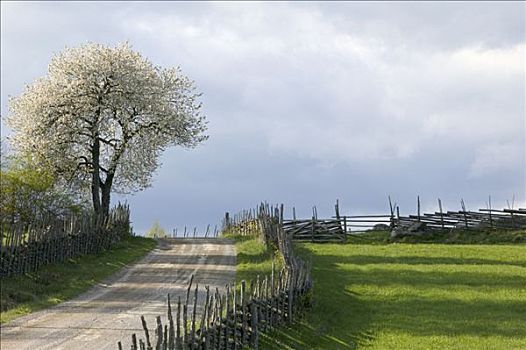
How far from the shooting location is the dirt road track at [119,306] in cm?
1925

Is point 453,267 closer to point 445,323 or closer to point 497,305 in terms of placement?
point 497,305

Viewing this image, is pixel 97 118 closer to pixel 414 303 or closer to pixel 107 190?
pixel 107 190

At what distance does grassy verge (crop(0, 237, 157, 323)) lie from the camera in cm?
2486

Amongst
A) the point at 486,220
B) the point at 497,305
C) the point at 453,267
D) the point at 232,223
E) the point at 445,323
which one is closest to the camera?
the point at 445,323

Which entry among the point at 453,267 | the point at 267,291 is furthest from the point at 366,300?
the point at 453,267

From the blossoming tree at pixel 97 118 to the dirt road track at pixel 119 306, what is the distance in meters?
12.8

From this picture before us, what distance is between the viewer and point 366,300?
25.6 m

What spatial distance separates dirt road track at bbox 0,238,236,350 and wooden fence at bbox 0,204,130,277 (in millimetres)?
2944

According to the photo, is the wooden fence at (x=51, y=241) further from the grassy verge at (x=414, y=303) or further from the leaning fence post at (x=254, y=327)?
the leaning fence post at (x=254, y=327)

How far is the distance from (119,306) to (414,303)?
935 cm

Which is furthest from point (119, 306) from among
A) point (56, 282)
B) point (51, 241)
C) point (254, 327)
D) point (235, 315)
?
point (51, 241)

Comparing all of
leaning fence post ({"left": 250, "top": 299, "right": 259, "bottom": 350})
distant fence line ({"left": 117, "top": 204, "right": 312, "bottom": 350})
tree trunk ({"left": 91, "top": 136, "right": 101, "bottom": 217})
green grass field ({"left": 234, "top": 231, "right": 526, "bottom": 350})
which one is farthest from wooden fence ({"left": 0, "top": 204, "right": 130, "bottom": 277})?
leaning fence post ({"left": 250, "top": 299, "right": 259, "bottom": 350})

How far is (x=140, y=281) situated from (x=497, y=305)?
13.3m

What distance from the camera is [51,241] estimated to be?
1310 inches
